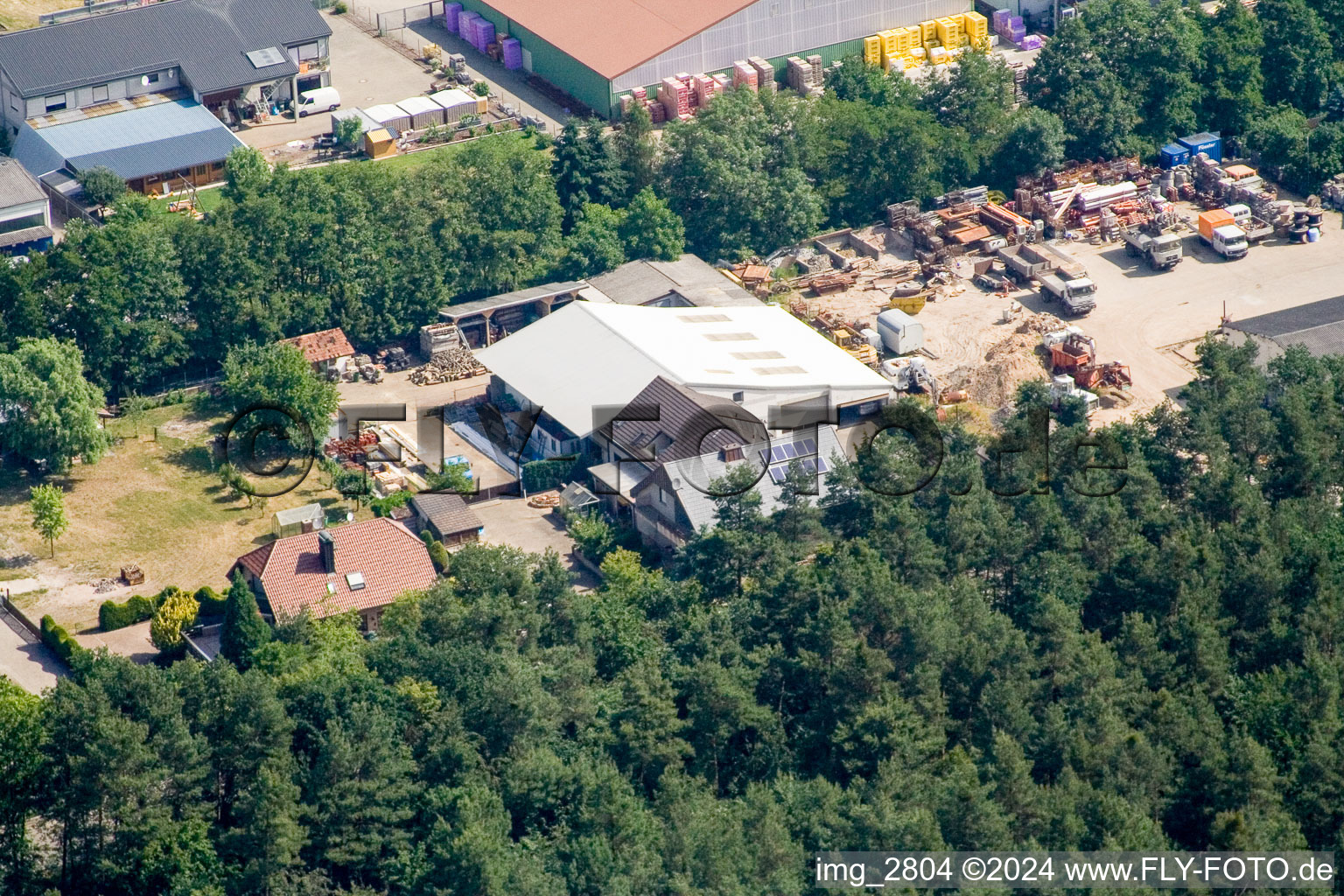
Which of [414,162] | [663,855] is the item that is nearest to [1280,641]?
[663,855]

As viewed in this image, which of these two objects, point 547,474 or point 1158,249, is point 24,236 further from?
point 1158,249

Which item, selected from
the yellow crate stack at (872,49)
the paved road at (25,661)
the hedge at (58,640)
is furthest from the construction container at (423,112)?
the hedge at (58,640)

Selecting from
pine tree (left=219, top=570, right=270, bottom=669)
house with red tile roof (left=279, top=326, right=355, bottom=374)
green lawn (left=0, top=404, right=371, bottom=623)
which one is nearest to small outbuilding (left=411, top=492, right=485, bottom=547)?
green lawn (left=0, top=404, right=371, bottom=623)

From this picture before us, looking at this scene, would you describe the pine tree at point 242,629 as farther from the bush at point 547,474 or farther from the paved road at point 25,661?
the bush at point 547,474

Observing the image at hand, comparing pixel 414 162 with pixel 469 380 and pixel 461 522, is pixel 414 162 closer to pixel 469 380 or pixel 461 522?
pixel 469 380

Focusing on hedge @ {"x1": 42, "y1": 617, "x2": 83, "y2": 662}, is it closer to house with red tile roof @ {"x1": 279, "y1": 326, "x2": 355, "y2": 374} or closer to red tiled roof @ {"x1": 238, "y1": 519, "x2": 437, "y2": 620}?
red tiled roof @ {"x1": 238, "y1": 519, "x2": 437, "y2": 620}

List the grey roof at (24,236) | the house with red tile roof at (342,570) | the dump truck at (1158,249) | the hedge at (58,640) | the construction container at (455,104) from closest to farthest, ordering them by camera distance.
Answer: the hedge at (58,640) < the house with red tile roof at (342,570) < the grey roof at (24,236) < the dump truck at (1158,249) < the construction container at (455,104)
